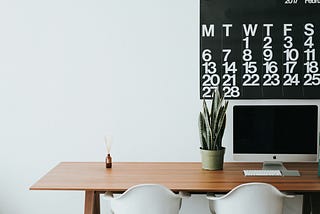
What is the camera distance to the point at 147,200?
9.78ft

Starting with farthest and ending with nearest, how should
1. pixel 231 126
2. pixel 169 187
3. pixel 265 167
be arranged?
pixel 231 126 → pixel 265 167 → pixel 169 187

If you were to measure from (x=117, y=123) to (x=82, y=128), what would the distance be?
260 millimetres

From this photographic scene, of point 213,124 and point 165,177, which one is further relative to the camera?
point 213,124

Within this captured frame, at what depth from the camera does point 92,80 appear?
12.8ft

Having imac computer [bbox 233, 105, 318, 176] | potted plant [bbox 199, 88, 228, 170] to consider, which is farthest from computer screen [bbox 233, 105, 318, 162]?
potted plant [bbox 199, 88, 228, 170]

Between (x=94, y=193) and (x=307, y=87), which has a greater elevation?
(x=307, y=87)

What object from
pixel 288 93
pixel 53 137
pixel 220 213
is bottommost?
pixel 220 213

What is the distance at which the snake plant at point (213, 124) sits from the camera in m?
3.49

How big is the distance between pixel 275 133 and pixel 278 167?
0.75 ft

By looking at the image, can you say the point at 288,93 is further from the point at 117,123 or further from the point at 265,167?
the point at 117,123

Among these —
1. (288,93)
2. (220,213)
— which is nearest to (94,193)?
(220,213)

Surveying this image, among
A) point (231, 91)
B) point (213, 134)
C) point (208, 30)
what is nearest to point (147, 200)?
point (213, 134)

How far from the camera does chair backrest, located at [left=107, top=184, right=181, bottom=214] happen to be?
9.71 ft

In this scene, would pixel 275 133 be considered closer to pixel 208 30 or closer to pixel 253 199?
pixel 253 199
